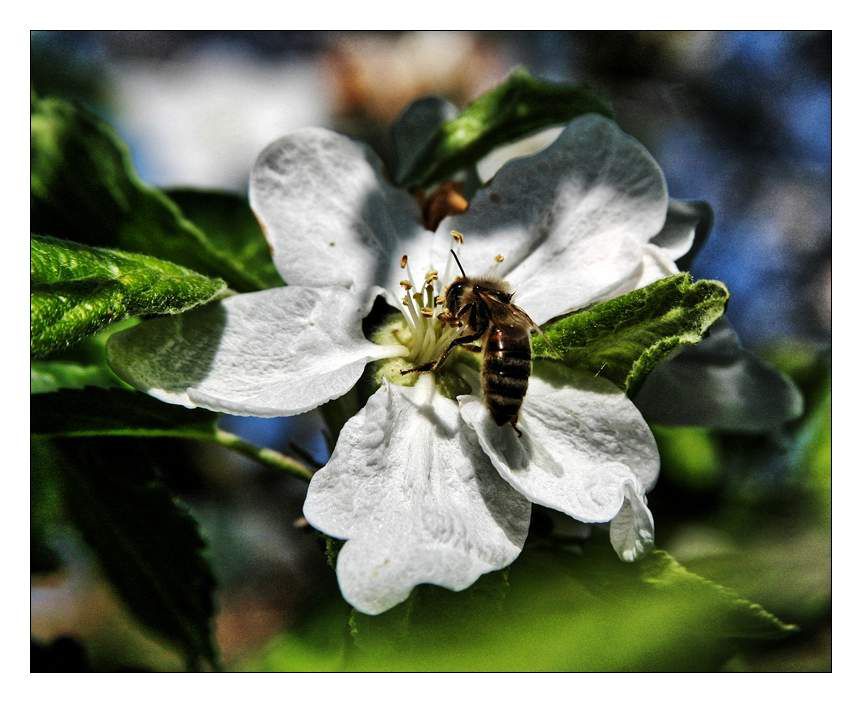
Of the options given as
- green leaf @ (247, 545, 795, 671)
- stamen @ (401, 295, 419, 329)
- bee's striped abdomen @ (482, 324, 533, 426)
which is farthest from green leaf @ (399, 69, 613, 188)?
green leaf @ (247, 545, 795, 671)

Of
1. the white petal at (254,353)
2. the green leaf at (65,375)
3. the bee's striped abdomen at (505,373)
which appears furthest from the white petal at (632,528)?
the green leaf at (65,375)

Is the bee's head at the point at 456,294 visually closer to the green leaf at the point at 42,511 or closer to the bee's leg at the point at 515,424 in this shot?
the bee's leg at the point at 515,424

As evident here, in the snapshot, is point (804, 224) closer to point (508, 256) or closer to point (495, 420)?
point (508, 256)

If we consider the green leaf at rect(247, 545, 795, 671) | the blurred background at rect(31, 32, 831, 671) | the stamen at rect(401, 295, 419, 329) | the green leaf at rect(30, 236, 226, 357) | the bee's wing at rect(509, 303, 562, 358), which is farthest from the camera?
the blurred background at rect(31, 32, 831, 671)

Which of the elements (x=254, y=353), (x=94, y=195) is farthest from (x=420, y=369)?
(x=94, y=195)

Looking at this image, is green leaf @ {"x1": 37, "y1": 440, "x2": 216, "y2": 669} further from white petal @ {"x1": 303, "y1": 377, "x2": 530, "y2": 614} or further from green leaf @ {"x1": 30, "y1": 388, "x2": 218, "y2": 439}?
white petal @ {"x1": 303, "y1": 377, "x2": 530, "y2": 614}

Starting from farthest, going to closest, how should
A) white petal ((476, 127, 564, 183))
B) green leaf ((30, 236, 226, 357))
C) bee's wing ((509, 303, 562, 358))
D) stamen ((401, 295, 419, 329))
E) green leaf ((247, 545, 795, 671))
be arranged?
white petal ((476, 127, 564, 183)) → stamen ((401, 295, 419, 329)) → bee's wing ((509, 303, 562, 358)) → green leaf ((30, 236, 226, 357)) → green leaf ((247, 545, 795, 671))

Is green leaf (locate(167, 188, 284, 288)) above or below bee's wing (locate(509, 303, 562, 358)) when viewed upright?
above

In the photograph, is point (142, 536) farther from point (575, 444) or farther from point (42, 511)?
point (575, 444)
